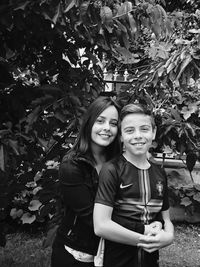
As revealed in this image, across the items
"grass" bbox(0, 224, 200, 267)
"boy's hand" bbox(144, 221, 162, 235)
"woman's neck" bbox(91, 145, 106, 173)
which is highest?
"woman's neck" bbox(91, 145, 106, 173)

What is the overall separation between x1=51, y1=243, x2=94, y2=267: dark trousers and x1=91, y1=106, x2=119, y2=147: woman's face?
1.69 feet

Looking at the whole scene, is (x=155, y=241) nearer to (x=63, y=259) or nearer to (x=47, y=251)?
(x=63, y=259)

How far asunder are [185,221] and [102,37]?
4.26 metres

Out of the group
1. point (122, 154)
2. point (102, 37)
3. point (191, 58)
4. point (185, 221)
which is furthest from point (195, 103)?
point (185, 221)

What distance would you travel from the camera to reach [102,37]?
8.38 feet

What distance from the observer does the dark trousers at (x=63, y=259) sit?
6.69 ft

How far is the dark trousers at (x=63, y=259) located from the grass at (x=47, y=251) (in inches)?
102

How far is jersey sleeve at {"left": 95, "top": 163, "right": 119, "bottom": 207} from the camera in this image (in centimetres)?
190

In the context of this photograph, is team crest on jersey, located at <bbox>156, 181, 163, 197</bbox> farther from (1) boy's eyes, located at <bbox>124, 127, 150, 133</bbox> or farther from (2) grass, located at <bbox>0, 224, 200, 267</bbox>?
(2) grass, located at <bbox>0, 224, 200, 267</bbox>

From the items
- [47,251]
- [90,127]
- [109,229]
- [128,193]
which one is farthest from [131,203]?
[47,251]

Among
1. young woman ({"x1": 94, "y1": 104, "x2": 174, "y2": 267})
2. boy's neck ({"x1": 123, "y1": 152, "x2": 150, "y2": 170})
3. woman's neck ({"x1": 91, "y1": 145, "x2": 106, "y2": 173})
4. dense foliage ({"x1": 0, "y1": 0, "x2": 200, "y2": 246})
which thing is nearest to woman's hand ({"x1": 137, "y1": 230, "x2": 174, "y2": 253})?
young woman ({"x1": 94, "y1": 104, "x2": 174, "y2": 267})

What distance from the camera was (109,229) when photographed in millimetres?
1860

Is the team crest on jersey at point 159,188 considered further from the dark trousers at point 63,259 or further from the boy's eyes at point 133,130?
the dark trousers at point 63,259

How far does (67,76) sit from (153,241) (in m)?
1.37
